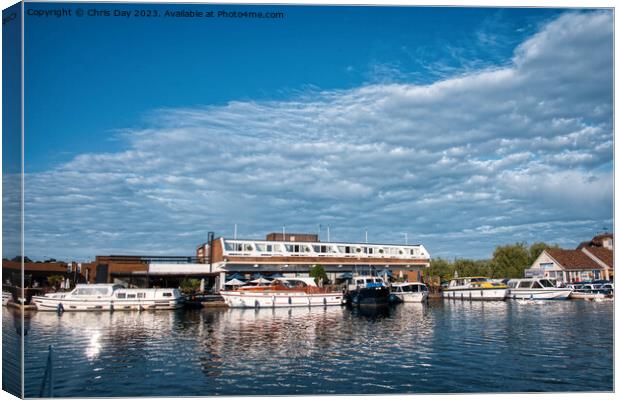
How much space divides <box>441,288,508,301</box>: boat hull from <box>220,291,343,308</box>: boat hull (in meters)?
12.4

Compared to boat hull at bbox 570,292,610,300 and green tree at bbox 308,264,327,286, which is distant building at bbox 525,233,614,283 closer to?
boat hull at bbox 570,292,610,300

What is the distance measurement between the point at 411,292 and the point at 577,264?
17.5 metres

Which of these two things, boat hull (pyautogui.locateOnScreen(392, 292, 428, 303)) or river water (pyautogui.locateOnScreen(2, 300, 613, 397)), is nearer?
river water (pyautogui.locateOnScreen(2, 300, 613, 397))

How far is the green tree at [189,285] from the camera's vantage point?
4097cm

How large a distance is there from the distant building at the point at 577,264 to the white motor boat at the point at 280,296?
22.3 metres

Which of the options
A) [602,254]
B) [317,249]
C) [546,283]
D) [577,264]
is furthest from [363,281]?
[602,254]

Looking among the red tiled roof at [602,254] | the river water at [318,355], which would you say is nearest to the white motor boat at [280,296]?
the river water at [318,355]

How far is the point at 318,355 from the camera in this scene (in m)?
16.0

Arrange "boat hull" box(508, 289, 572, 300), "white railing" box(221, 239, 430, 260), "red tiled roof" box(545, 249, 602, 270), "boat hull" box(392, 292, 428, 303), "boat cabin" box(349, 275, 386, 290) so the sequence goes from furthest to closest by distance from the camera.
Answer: "red tiled roof" box(545, 249, 602, 270), "white railing" box(221, 239, 430, 260), "boat cabin" box(349, 275, 386, 290), "boat hull" box(508, 289, 572, 300), "boat hull" box(392, 292, 428, 303)

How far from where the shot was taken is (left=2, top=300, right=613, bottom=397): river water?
39.8ft

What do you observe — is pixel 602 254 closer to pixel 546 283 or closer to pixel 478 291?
pixel 546 283

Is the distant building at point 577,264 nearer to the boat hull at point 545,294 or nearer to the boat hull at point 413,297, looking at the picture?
the boat hull at point 545,294

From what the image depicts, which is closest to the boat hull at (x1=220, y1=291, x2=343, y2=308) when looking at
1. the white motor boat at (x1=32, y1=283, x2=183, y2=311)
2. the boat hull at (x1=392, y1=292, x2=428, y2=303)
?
the white motor boat at (x1=32, y1=283, x2=183, y2=311)

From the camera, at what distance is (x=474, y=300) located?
43625 millimetres
